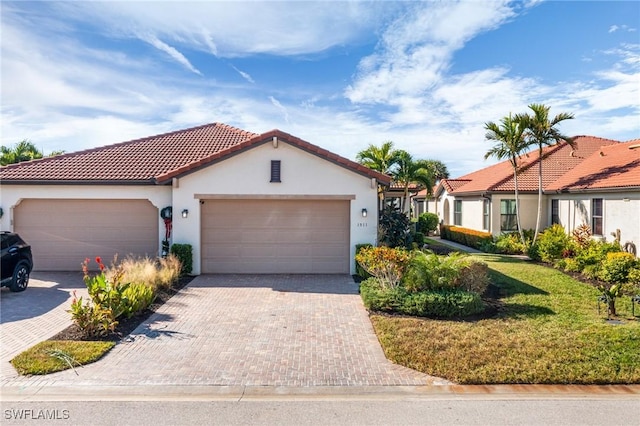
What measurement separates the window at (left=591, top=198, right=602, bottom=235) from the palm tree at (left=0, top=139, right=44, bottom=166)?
28.5 metres

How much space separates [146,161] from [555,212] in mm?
18904

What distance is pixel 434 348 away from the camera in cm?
701

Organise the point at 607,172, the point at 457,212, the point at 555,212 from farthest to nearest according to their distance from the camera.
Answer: the point at 457,212 → the point at 555,212 → the point at 607,172

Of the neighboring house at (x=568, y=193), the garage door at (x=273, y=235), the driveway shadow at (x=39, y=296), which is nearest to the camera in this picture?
the driveway shadow at (x=39, y=296)

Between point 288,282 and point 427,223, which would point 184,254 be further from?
point 427,223

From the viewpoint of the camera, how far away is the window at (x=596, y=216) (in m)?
16.5

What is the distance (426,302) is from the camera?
29.0 ft

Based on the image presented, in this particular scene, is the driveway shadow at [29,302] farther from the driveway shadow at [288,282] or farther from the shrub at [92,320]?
the driveway shadow at [288,282]

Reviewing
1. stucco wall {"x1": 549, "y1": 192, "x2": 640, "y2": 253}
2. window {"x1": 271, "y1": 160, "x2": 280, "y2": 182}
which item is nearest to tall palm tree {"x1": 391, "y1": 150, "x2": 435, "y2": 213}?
stucco wall {"x1": 549, "y1": 192, "x2": 640, "y2": 253}

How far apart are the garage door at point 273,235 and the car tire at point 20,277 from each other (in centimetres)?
489

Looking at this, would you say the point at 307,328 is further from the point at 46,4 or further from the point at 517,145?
the point at 517,145

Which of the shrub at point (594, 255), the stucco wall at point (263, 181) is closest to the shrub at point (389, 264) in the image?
the stucco wall at point (263, 181)

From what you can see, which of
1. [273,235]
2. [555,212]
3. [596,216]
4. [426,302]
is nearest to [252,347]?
[426,302]

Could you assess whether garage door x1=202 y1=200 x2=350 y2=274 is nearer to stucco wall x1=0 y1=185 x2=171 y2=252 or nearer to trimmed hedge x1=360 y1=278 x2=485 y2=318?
stucco wall x1=0 y1=185 x2=171 y2=252
